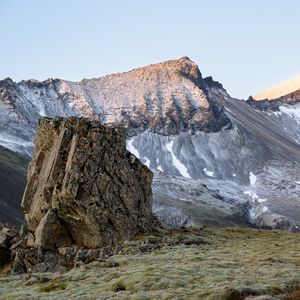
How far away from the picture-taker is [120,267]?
1724 inches

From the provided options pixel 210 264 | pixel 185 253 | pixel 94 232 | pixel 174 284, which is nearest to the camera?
pixel 174 284

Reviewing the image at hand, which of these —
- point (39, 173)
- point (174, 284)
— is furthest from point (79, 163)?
point (174, 284)

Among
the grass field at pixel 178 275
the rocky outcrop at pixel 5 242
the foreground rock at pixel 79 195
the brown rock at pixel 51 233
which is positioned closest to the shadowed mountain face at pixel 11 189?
the rocky outcrop at pixel 5 242

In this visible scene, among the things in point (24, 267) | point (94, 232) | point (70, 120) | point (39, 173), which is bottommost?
point (24, 267)

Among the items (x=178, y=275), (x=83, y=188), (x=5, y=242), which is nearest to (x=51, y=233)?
(x=83, y=188)

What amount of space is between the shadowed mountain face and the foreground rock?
231 feet

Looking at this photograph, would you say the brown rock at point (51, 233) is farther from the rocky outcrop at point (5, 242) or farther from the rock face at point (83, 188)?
the rocky outcrop at point (5, 242)

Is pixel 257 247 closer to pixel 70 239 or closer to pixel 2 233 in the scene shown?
pixel 70 239

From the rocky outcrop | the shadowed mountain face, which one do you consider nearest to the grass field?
the rocky outcrop

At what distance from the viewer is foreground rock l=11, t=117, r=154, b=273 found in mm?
56906

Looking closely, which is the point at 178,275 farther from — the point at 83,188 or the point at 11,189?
the point at 11,189

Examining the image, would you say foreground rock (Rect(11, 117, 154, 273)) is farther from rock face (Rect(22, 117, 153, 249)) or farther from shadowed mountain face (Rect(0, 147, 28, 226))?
shadowed mountain face (Rect(0, 147, 28, 226))

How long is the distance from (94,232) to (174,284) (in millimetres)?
24194

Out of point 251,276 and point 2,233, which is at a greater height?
point 251,276
